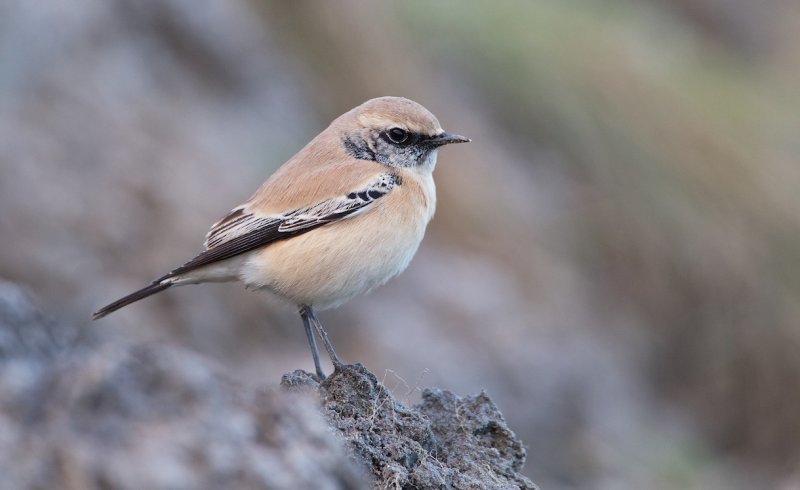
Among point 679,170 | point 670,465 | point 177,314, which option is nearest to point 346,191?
point 177,314

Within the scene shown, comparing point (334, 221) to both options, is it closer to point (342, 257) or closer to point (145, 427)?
point (342, 257)

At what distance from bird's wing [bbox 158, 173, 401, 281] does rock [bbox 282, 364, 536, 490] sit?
163cm

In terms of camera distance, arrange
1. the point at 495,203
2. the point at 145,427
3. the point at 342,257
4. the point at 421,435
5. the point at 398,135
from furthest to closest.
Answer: the point at 495,203
the point at 398,135
the point at 342,257
the point at 421,435
the point at 145,427

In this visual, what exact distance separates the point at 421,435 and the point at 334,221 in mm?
2402

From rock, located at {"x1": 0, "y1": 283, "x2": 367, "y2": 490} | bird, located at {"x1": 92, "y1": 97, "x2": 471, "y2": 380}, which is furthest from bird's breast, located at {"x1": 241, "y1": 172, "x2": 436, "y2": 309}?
rock, located at {"x1": 0, "y1": 283, "x2": 367, "y2": 490}

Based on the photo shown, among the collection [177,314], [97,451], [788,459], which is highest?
[788,459]

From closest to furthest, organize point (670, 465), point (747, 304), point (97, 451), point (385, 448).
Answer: point (97, 451) < point (385, 448) < point (670, 465) < point (747, 304)

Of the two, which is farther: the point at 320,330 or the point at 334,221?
the point at 334,221

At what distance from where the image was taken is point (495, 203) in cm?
1677

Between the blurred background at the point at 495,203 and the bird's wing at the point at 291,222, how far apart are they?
4.40 m

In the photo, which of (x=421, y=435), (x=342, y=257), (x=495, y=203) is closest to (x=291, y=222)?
(x=342, y=257)

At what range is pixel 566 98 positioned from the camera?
1775 centimetres

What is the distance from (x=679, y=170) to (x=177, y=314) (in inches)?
339

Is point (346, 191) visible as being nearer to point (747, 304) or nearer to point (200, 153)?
point (200, 153)
